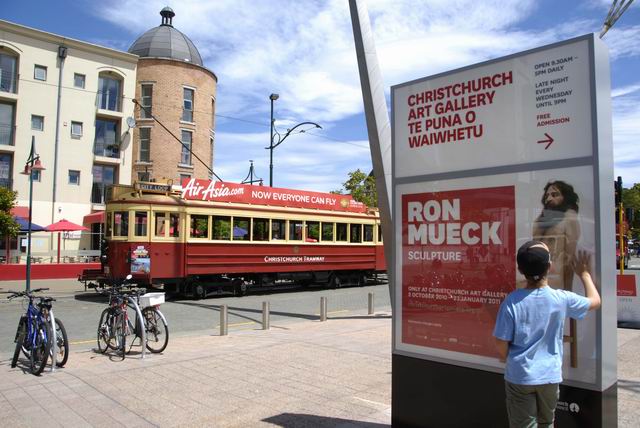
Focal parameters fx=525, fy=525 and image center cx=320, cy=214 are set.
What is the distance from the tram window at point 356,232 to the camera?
22.0 m

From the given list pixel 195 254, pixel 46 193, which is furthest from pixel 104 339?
pixel 46 193

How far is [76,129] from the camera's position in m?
32.5

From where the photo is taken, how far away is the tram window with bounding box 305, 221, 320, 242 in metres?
20.4

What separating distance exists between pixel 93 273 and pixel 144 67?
2385cm

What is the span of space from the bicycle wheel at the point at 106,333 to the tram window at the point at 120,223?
27.1 ft

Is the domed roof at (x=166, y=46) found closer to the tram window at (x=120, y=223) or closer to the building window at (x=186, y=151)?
the building window at (x=186, y=151)

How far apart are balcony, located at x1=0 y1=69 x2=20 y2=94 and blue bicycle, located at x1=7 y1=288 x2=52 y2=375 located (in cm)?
2828

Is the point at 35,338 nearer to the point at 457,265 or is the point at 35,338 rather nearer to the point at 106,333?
the point at 106,333

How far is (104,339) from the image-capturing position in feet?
26.1

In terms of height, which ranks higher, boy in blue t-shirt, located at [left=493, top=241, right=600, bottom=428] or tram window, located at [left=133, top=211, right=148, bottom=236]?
tram window, located at [left=133, top=211, right=148, bottom=236]

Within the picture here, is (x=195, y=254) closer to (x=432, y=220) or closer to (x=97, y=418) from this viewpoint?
(x=97, y=418)

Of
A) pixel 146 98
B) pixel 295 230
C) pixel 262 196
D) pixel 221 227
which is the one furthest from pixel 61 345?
pixel 146 98

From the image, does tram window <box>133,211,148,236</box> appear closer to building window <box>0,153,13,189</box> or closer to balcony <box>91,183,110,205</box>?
building window <box>0,153,13,189</box>

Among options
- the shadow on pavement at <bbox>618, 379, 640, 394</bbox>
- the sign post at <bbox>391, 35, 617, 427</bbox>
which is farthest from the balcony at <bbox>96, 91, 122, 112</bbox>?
the shadow on pavement at <bbox>618, 379, 640, 394</bbox>
